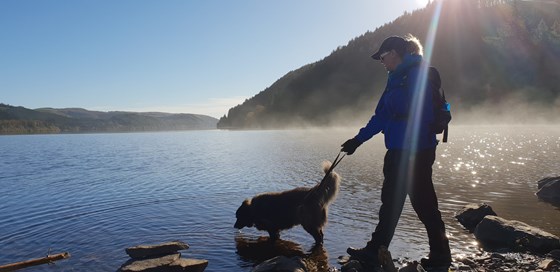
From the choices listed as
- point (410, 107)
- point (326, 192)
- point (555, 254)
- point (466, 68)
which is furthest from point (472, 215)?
point (466, 68)

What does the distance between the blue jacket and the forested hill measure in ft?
384

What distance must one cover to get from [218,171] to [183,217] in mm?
14811

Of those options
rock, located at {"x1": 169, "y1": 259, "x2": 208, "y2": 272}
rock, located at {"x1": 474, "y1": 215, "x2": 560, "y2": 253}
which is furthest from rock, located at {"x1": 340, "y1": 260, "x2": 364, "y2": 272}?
rock, located at {"x1": 474, "y1": 215, "x2": 560, "y2": 253}

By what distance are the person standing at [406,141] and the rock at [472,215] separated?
435 cm

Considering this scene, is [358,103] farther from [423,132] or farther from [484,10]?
[423,132]

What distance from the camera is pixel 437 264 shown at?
788cm

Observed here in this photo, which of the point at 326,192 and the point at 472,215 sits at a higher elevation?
the point at 326,192

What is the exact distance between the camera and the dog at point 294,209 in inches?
415

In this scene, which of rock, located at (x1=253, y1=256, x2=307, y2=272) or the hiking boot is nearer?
rock, located at (x1=253, y1=256, x2=307, y2=272)

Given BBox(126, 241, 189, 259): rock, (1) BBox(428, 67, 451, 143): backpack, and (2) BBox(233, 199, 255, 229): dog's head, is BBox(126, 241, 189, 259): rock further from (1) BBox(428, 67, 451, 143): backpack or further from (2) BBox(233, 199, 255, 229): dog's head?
(1) BBox(428, 67, 451, 143): backpack

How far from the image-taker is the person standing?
7141mm

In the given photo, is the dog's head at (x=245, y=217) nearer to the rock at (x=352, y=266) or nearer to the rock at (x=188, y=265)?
the rock at (x=188, y=265)

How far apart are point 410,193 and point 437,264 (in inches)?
62.0

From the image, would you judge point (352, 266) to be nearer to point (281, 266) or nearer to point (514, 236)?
point (281, 266)
